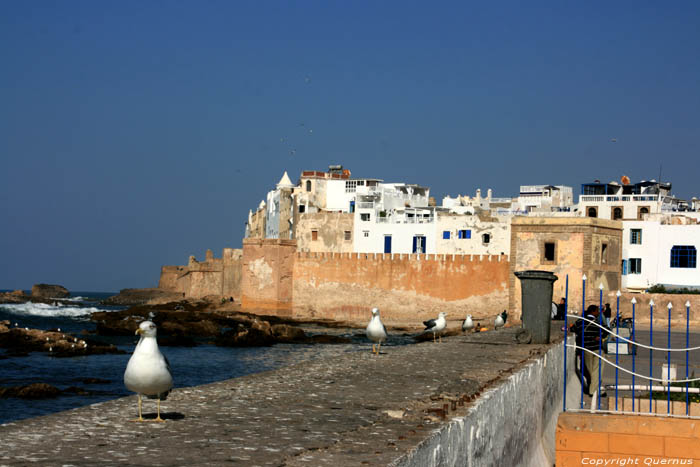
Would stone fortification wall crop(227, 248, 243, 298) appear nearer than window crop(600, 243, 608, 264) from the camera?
No

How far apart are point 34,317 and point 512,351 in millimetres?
48159

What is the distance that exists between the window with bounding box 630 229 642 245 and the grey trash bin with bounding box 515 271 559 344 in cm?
2704

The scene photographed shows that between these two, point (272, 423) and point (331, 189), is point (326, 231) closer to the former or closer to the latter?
point (331, 189)

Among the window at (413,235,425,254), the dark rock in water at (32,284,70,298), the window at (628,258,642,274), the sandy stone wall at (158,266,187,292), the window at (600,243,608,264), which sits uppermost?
the window at (413,235,425,254)

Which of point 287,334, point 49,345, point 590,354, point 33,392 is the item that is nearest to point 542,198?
point 287,334

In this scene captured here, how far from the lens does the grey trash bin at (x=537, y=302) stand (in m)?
10.6

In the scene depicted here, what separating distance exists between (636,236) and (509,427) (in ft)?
102

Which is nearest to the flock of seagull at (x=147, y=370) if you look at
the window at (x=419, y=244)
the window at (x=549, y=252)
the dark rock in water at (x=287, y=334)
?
the window at (x=549, y=252)

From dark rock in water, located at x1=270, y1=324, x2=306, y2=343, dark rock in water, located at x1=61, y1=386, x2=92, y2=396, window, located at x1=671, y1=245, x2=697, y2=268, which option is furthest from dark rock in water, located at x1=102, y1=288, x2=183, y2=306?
dark rock in water, located at x1=61, y1=386, x2=92, y2=396

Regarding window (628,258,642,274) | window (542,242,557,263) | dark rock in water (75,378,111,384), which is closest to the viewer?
dark rock in water (75,378,111,384)

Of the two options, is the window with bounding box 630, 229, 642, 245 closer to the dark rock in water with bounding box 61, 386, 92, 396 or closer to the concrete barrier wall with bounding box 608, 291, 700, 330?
the concrete barrier wall with bounding box 608, 291, 700, 330

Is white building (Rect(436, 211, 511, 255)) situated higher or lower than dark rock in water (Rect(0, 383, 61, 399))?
higher

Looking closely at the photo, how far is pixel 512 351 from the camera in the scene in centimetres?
991

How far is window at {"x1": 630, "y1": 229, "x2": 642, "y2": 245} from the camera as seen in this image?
36.2 meters
